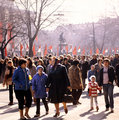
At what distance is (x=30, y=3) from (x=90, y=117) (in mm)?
25231

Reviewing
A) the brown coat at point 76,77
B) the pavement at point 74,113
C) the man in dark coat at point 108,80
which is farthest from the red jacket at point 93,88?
the brown coat at point 76,77

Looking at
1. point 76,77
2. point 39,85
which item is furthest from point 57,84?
point 76,77

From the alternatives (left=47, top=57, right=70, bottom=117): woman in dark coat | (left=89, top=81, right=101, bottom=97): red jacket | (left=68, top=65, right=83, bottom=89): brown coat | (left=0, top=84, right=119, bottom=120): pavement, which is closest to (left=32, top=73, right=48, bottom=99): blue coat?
(left=47, top=57, right=70, bottom=117): woman in dark coat

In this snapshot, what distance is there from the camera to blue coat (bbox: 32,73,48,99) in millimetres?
10000

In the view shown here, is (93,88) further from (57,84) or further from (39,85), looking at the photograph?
(39,85)

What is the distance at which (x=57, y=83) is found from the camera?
9.73 m

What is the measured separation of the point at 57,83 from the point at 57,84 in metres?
0.03

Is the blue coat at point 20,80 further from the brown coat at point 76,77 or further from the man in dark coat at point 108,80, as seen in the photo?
the brown coat at point 76,77

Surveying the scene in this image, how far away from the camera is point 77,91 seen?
12719mm

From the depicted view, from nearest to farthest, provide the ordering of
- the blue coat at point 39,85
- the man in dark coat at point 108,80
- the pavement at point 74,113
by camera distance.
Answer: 1. the pavement at point 74,113
2. the blue coat at point 39,85
3. the man in dark coat at point 108,80

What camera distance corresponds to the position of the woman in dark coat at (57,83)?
9.70m

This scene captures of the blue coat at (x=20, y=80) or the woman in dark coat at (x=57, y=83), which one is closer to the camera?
the blue coat at (x=20, y=80)

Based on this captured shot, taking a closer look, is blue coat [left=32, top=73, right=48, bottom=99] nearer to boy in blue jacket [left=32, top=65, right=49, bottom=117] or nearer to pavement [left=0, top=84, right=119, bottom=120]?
boy in blue jacket [left=32, top=65, right=49, bottom=117]

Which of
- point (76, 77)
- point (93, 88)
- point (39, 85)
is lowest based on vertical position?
point (93, 88)
